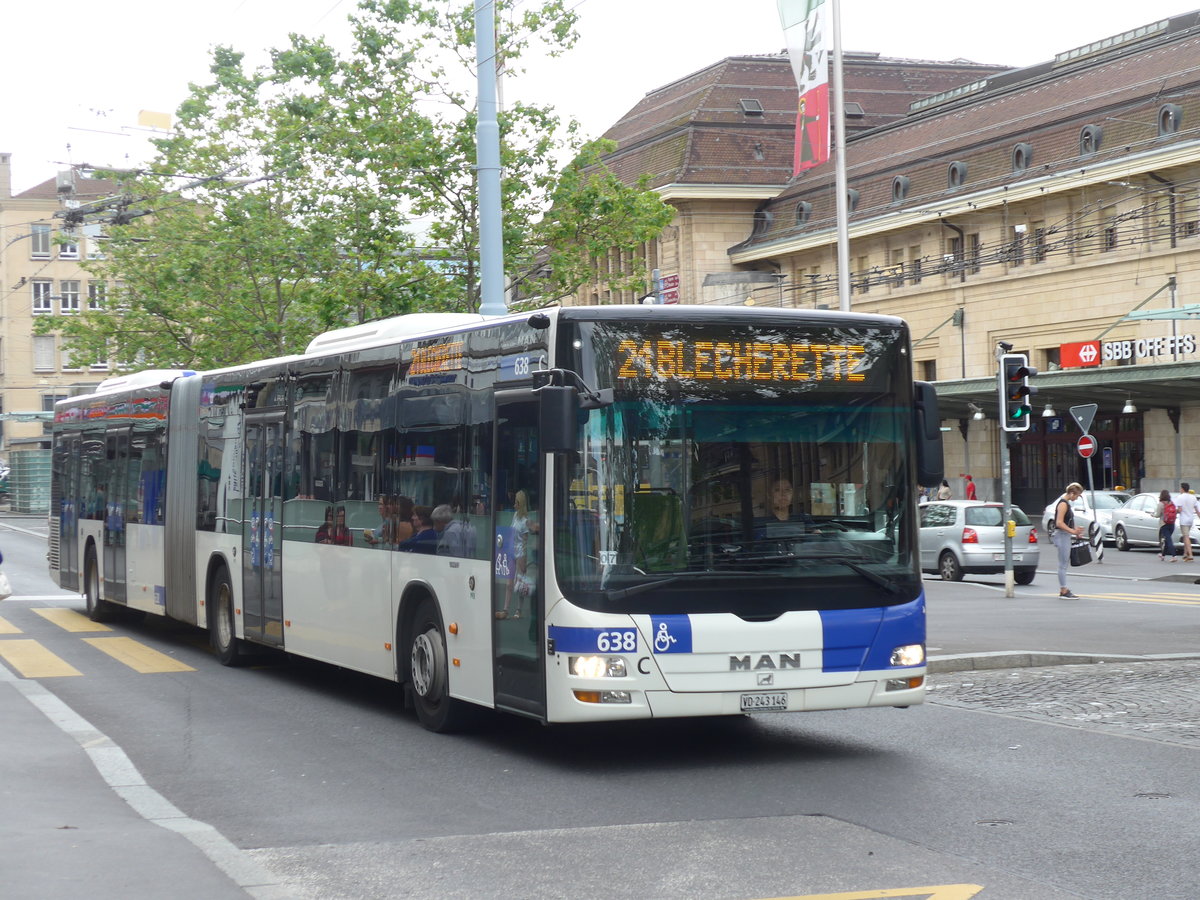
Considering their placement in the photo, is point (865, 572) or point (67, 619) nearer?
point (865, 572)

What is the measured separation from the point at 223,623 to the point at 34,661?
1785 millimetres

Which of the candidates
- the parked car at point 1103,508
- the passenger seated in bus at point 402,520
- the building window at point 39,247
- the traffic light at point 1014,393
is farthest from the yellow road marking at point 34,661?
the building window at point 39,247

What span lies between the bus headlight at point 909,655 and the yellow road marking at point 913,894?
3461mm

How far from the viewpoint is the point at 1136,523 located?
4222 cm

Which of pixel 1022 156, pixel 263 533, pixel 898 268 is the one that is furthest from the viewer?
pixel 898 268

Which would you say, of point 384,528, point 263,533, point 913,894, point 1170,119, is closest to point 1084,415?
point 1170,119

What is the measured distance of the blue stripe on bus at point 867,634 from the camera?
10000mm

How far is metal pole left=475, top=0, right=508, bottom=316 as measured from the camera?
56.2 ft

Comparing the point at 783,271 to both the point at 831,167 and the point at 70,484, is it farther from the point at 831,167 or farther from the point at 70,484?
the point at 70,484

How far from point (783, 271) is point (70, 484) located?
47.7 meters

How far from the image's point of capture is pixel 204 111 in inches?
1528

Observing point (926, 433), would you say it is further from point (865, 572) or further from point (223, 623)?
point (223, 623)

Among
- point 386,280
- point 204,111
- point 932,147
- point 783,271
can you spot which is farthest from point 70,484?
point 783,271

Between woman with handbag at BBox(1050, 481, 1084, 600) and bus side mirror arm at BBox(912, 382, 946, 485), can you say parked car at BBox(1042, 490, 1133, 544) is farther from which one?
bus side mirror arm at BBox(912, 382, 946, 485)
